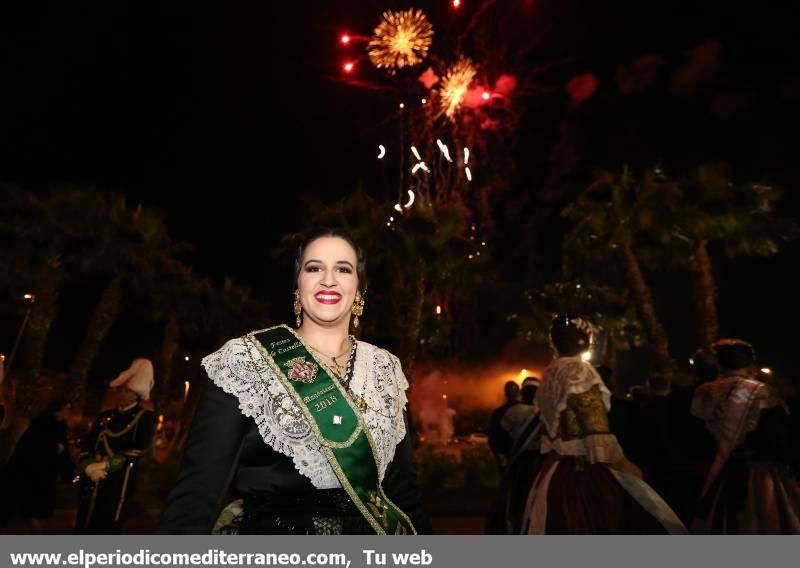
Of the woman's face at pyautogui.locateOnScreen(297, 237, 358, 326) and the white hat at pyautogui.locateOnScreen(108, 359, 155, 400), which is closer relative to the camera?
the woman's face at pyautogui.locateOnScreen(297, 237, 358, 326)

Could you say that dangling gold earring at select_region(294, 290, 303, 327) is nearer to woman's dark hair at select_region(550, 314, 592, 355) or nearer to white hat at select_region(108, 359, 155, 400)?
woman's dark hair at select_region(550, 314, 592, 355)

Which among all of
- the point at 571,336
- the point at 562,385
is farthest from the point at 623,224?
the point at 562,385

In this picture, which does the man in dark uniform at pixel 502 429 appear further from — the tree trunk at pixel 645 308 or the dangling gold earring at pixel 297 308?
the tree trunk at pixel 645 308

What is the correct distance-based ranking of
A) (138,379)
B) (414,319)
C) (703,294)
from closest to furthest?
(138,379) < (703,294) < (414,319)

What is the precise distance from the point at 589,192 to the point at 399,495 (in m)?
17.9

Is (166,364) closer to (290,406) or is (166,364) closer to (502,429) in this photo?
(502,429)

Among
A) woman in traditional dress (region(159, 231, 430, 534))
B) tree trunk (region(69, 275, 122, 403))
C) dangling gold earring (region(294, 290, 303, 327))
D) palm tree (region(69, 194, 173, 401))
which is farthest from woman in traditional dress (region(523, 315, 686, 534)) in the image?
tree trunk (region(69, 275, 122, 403))

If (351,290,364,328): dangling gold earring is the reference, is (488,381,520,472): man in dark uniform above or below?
above

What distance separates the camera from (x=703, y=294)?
19078 millimetres

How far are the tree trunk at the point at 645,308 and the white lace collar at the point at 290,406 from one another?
17.5 meters

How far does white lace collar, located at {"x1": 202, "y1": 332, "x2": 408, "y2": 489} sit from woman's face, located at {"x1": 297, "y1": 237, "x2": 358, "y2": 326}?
284 millimetres

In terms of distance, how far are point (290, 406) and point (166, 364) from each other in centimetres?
2421

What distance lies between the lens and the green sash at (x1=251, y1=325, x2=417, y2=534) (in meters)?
2.89

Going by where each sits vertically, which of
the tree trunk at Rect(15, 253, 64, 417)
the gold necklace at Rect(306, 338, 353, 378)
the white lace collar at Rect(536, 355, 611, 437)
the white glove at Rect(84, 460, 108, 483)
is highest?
the tree trunk at Rect(15, 253, 64, 417)
